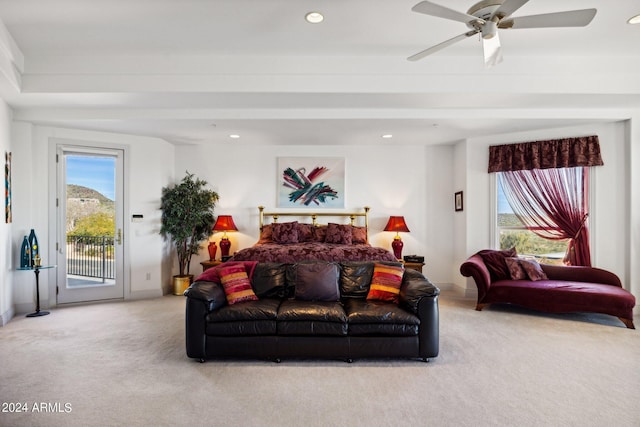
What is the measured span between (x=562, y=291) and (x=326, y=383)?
3.59m

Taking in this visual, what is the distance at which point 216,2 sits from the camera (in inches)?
117

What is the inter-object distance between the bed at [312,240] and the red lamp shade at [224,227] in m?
0.57

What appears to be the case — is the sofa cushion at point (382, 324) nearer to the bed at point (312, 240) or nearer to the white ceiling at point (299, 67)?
the bed at point (312, 240)

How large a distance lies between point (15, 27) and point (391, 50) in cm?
390

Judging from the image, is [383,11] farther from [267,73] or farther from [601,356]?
[601,356]

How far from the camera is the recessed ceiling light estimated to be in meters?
3.14

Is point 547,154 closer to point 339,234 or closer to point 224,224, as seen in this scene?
point 339,234

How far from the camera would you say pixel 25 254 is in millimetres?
4676

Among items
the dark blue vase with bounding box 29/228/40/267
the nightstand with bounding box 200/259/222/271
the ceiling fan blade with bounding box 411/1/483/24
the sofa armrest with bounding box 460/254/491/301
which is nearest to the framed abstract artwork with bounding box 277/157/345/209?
the nightstand with bounding box 200/259/222/271

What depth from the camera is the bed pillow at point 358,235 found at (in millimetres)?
6016

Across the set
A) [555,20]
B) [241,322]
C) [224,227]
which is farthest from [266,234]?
[555,20]

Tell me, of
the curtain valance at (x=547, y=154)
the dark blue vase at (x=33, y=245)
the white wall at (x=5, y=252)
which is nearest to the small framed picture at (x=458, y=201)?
the curtain valance at (x=547, y=154)

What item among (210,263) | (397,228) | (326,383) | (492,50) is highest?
(492,50)

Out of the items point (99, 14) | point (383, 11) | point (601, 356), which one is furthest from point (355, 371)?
point (99, 14)
